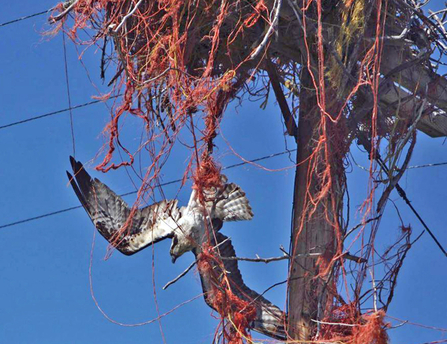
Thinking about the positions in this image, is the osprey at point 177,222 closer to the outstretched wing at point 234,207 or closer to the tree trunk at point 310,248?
the outstretched wing at point 234,207

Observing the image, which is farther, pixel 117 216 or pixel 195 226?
pixel 117 216

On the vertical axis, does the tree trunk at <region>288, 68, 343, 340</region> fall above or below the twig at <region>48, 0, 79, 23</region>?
below

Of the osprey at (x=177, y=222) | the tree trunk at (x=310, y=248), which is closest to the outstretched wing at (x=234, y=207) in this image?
the osprey at (x=177, y=222)

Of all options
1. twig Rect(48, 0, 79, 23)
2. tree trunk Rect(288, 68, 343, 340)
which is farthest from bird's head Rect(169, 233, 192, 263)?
twig Rect(48, 0, 79, 23)

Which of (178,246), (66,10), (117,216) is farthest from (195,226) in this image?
(66,10)

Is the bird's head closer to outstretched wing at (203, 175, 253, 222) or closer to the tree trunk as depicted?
outstretched wing at (203, 175, 253, 222)

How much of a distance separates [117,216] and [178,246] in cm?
71

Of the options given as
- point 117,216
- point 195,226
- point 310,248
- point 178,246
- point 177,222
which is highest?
point 117,216

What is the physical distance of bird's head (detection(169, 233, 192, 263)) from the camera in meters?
9.07

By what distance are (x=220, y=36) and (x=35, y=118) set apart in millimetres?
4230

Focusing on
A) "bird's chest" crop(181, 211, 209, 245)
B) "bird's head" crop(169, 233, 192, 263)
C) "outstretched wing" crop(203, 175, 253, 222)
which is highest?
"outstretched wing" crop(203, 175, 253, 222)

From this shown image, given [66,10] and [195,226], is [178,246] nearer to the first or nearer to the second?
A: [195,226]

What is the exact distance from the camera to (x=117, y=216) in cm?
958

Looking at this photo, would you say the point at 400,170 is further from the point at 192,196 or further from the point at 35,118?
the point at 35,118
